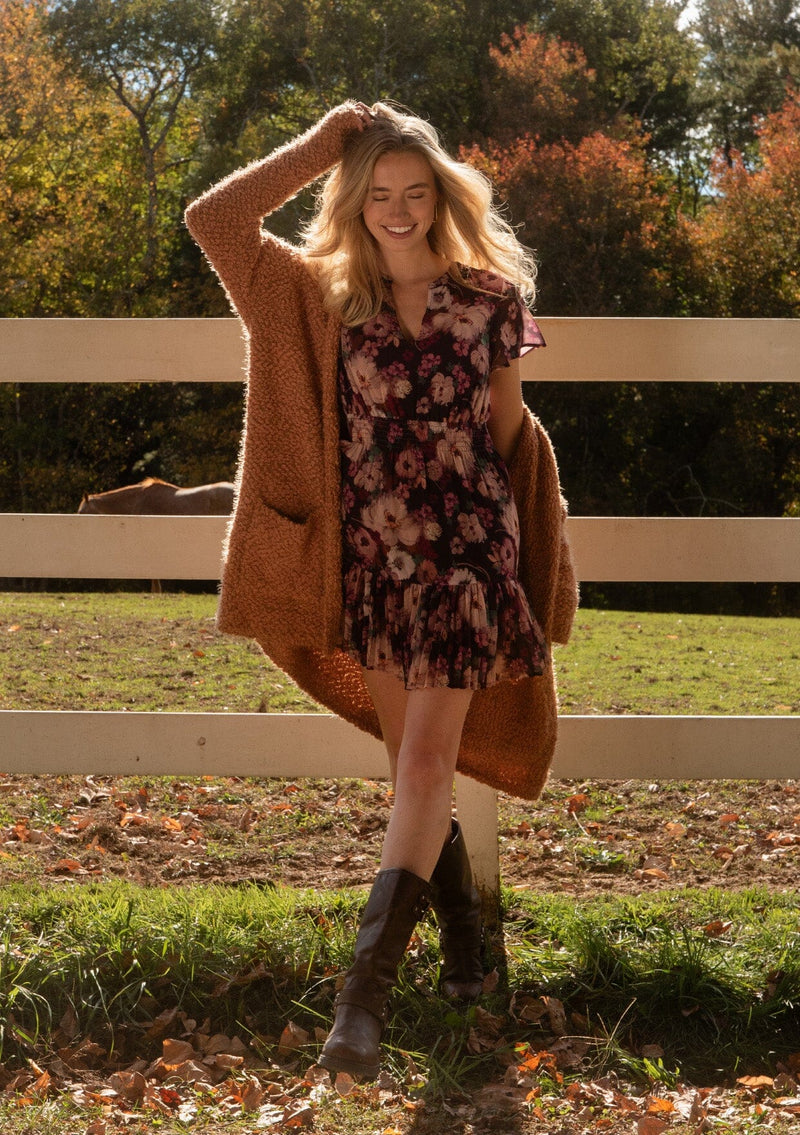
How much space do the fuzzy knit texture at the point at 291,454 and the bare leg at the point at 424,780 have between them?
0.97 feet

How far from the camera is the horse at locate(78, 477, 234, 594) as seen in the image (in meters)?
13.7

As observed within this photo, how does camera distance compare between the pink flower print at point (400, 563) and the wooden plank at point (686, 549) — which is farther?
the wooden plank at point (686, 549)

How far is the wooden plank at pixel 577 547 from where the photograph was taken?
3137 mm

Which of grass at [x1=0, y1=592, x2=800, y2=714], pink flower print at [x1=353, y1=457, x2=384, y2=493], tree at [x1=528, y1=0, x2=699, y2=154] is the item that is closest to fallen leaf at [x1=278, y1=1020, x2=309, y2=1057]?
pink flower print at [x1=353, y1=457, x2=384, y2=493]

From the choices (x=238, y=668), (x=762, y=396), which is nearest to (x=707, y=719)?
(x=238, y=668)

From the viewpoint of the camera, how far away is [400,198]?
104 inches

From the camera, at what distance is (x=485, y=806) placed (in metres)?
3.15

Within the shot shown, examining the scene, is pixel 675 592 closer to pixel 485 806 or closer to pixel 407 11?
pixel 485 806

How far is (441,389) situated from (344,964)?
1.38 meters

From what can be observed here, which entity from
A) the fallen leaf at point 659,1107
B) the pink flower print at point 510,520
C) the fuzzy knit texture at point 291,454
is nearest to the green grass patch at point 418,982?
the fallen leaf at point 659,1107

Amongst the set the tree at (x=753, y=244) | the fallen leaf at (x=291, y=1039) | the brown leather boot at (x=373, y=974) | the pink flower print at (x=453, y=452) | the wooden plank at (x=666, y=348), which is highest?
the tree at (x=753, y=244)

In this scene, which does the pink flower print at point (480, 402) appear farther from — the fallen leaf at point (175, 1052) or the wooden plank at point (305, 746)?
the fallen leaf at point (175, 1052)

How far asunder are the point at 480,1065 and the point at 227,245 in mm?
1878

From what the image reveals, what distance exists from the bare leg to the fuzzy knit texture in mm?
295
